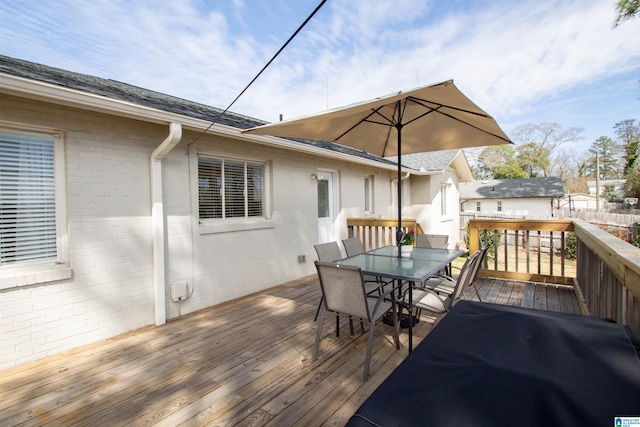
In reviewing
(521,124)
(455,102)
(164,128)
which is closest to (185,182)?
(164,128)

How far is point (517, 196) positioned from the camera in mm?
25891

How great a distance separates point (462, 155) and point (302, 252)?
29.1 feet

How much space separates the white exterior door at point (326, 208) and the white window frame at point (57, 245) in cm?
432

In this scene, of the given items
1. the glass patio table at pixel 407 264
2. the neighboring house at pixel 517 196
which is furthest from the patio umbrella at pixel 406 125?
the neighboring house at pixel 517 196

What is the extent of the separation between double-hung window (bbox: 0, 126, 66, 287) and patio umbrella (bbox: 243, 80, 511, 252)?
2089mm

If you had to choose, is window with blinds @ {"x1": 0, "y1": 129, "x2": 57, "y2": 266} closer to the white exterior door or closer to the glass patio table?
the glass patio table

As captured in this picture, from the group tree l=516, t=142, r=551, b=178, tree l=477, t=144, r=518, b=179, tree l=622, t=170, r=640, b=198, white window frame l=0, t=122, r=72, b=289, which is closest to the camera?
white window frame l=0, t=122, r=72, b=289

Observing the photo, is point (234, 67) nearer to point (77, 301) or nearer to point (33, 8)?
point (33, 8)

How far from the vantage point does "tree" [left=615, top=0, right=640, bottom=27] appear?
8523 millimetres

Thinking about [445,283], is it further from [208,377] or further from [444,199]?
[444,199]

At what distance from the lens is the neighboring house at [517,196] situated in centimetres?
2499

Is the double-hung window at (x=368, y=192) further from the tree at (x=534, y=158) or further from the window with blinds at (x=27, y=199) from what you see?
the tree at (x=534, y=158)

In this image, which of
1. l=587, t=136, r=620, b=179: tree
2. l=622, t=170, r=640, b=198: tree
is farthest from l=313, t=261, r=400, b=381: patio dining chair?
l=587, t=136, r=620, b=179: tree

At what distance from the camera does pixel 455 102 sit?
2.84 metres
